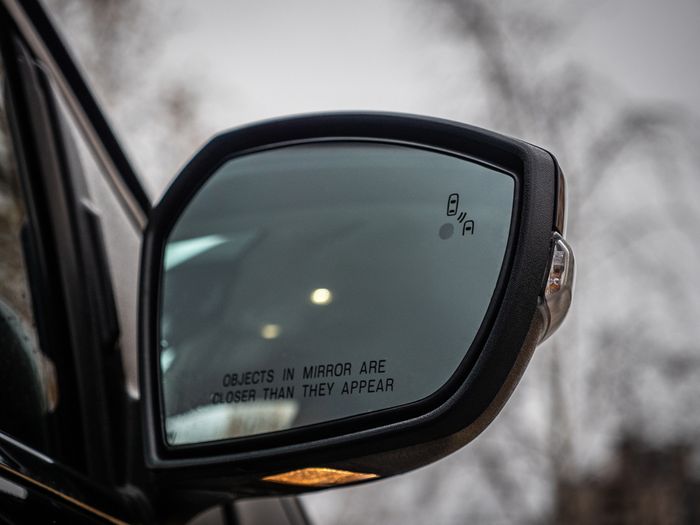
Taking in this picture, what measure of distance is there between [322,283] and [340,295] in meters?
0.04

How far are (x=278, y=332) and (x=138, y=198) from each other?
0.76 meters

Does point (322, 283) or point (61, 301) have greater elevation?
point (61, 301)

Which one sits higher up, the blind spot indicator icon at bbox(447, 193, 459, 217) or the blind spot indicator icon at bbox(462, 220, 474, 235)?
the blind spot indicator icon at bbox(447, 193, 459, 217)

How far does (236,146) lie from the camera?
121cm


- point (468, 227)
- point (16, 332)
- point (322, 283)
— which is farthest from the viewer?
point (16, 332)

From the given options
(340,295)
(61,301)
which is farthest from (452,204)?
(61,301)

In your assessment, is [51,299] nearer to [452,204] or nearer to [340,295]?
[340,295]

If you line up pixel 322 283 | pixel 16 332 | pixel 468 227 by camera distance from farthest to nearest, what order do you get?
1. pixel 16 332
2. pixel 322 283
3. pixel 468 227

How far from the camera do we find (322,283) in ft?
3.51

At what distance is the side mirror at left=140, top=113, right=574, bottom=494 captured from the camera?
91 centimetres

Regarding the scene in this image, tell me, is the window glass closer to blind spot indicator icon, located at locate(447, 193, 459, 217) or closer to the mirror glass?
the mirror glass

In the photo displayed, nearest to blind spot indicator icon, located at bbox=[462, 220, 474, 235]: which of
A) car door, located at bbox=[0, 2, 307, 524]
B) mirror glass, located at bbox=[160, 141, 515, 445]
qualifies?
mirror glass, located at bbox=[160, 141, 515, 445]

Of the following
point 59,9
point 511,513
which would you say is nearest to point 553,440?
point 511,513

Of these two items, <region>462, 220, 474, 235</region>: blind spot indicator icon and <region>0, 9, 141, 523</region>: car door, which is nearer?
<region>462, 220, 474, 235</region>: blind spot indicator icon
